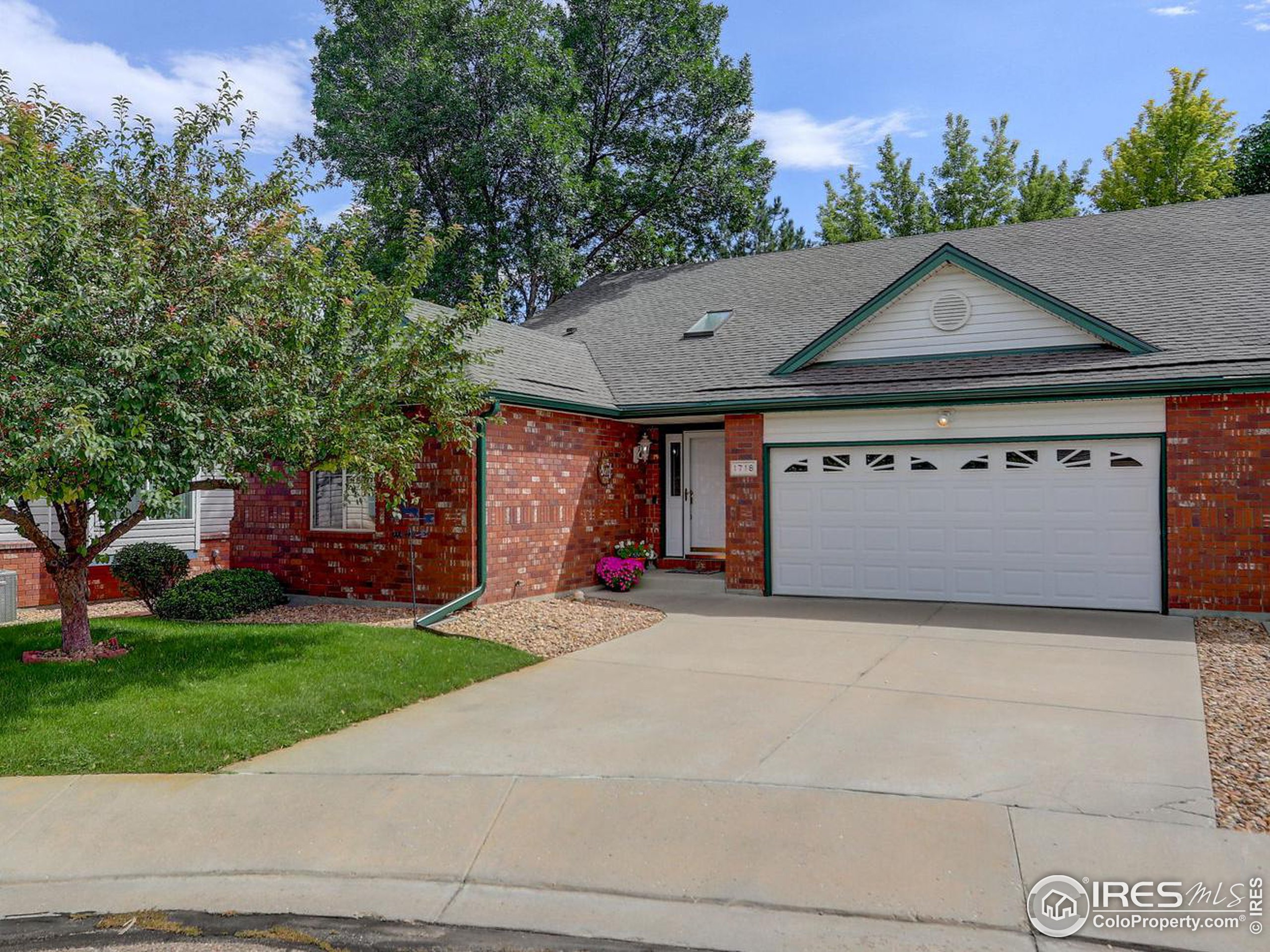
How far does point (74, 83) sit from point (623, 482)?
911cm

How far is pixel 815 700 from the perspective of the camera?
6.93 meters

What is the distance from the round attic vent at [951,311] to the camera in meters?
12.3

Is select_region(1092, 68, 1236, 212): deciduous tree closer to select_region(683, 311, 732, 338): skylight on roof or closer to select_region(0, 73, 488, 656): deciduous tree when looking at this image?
select_region(683, 311, 732, 338): skylight on roof

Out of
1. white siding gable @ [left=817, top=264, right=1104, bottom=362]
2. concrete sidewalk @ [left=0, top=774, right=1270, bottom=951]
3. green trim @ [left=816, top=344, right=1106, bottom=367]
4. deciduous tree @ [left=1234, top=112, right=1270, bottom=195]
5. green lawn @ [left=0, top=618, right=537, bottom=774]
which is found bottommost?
concrete sidewalk @ [left=0, top=774, right=1270, bottom=951]

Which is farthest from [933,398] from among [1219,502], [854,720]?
[854,720]

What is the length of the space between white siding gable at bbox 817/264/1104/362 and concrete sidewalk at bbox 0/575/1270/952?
19.3 feet

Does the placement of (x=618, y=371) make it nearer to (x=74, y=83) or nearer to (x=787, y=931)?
(x=74, y=83)

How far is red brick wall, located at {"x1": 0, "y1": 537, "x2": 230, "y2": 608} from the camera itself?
12500 millimetres

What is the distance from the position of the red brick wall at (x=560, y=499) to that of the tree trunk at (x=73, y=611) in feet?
15.0

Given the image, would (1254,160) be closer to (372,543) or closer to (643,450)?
(643,450)

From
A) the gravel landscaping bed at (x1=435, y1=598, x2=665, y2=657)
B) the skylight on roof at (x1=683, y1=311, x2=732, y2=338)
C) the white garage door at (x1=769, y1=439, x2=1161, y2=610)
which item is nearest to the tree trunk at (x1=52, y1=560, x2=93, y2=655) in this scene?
the gravel landscaping bed at (x1=435, y1=598, x2=665, y2=657)

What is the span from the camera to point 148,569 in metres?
11.8

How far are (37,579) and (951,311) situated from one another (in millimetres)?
14108

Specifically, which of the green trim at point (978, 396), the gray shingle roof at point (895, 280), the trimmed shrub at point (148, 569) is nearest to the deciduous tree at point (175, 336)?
the gray shingle roof at point (895, 280)
